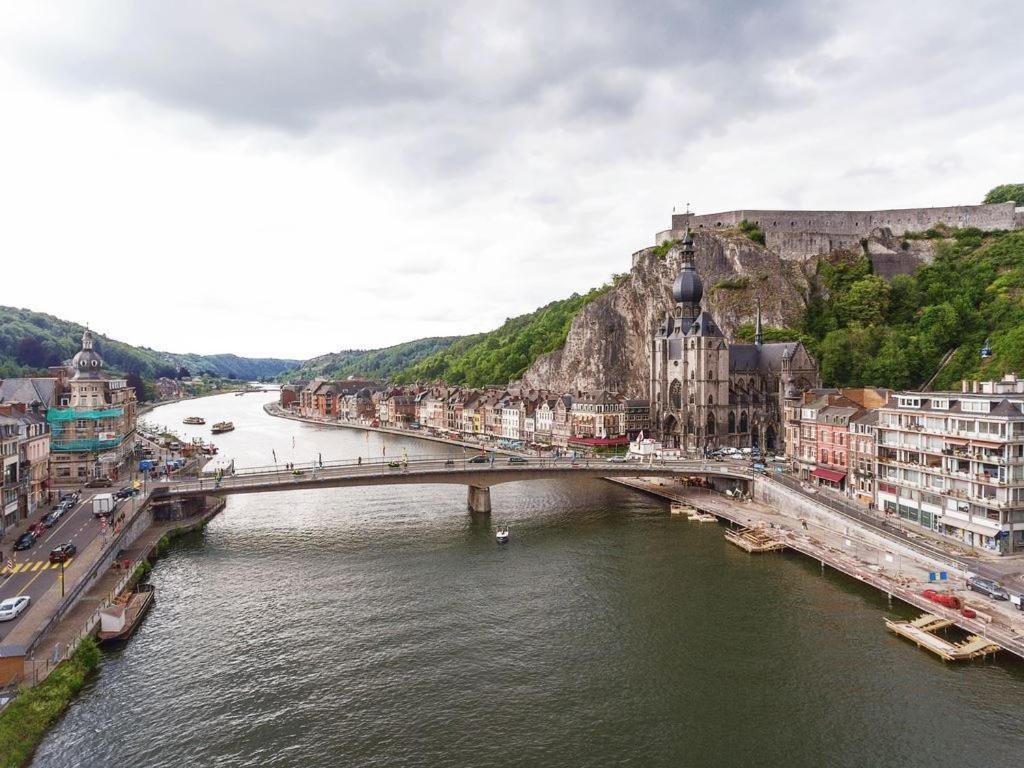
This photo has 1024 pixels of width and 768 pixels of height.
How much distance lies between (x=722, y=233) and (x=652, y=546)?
81916 millimetres

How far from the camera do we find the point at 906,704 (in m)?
27.0

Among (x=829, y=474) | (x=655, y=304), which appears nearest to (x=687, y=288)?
(x=655, y=304)

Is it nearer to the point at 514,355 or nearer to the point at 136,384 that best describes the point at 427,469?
the point at 514,355

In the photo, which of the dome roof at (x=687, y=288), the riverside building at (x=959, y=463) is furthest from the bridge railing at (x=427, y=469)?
the dome roof at (x=687, y=288)

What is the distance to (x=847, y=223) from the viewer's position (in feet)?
384

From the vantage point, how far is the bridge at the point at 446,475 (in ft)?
180

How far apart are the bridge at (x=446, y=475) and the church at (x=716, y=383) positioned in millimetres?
20835

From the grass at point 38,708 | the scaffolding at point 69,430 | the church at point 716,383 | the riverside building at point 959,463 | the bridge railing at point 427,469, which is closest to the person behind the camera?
the grass at point 38,708

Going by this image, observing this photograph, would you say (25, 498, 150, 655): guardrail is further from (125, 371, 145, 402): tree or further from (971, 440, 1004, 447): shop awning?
(125, 371, 145, 402): tree

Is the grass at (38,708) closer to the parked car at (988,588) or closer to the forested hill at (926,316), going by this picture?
the parked car at (988,588)

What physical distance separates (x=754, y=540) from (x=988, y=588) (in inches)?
626

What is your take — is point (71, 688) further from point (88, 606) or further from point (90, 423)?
point (90, 423)

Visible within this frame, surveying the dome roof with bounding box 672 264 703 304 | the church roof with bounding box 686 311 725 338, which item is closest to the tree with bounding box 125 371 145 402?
the dome roof with bounding box 672 264 703 304

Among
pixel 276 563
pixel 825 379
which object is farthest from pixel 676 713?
pixel 825 379
